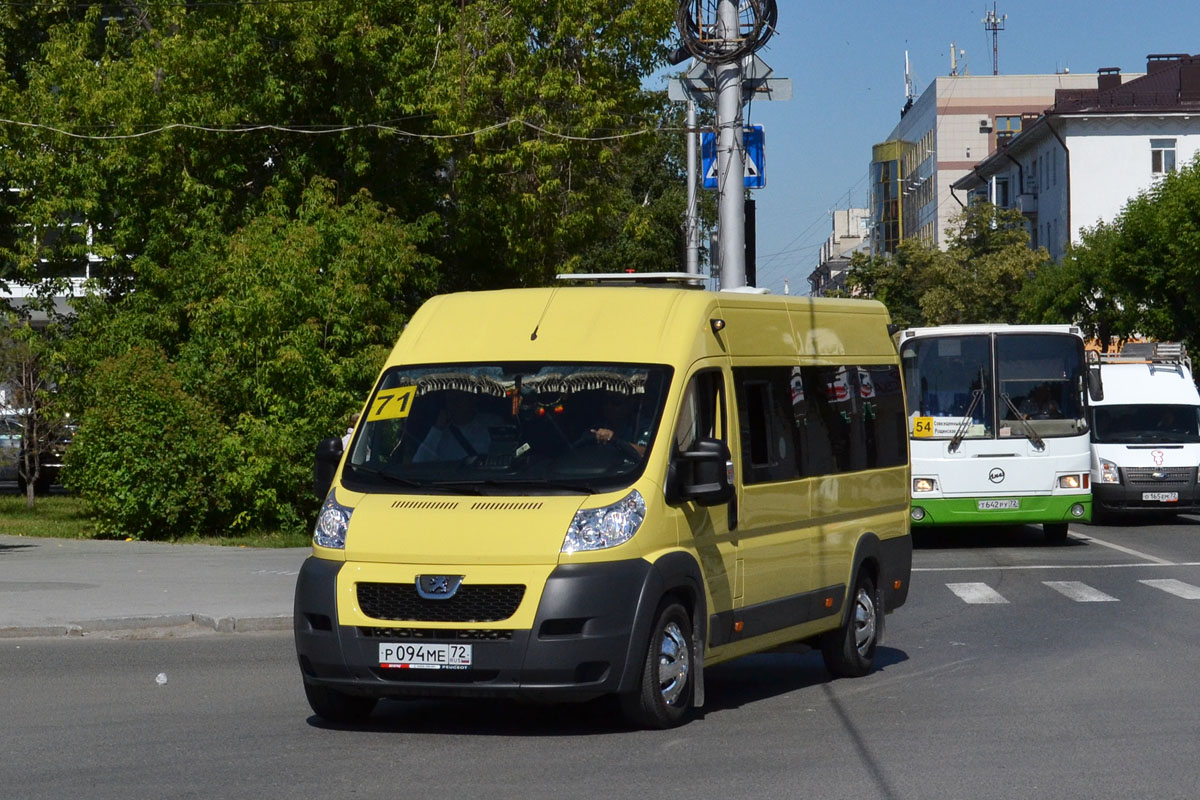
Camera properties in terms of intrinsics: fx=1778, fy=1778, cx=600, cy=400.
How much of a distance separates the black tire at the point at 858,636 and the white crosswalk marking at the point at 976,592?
4965 mm

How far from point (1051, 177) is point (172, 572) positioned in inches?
2712

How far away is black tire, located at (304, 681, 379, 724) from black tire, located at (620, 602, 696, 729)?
4.75ft

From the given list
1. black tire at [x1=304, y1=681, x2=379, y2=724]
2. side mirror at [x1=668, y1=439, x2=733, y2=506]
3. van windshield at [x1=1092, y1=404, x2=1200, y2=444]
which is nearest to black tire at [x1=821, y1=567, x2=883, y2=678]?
side mirror at [x1=668, y1=439, x2=733, y2=506]

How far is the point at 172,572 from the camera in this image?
60.1 feet

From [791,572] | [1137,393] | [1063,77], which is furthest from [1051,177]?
[791,572]

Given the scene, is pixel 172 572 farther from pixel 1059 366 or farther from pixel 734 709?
pixel 1059 366

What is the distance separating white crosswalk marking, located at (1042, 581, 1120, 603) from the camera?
1653 cm

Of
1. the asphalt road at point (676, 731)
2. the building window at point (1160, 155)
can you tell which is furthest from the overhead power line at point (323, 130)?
the building window at point (1160, 155)

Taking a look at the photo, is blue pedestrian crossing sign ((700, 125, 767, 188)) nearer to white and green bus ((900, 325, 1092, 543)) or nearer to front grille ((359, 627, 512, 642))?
white and green bus ((900, 325, 1092, 543))

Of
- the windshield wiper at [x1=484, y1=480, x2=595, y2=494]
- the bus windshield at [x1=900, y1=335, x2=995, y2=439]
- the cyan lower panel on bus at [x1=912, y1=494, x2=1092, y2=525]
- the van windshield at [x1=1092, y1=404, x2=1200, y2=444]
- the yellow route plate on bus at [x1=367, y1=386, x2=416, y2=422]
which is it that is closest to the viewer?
the windshield wiper at [x1=484, y1=480, x2=595, y2=494]

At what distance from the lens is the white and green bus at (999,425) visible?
73.7 feet

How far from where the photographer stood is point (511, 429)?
916cm

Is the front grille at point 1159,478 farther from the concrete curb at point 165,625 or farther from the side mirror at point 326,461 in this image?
the side mirror at point 326,461

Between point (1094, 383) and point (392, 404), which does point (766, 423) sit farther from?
point (1094, 383)
